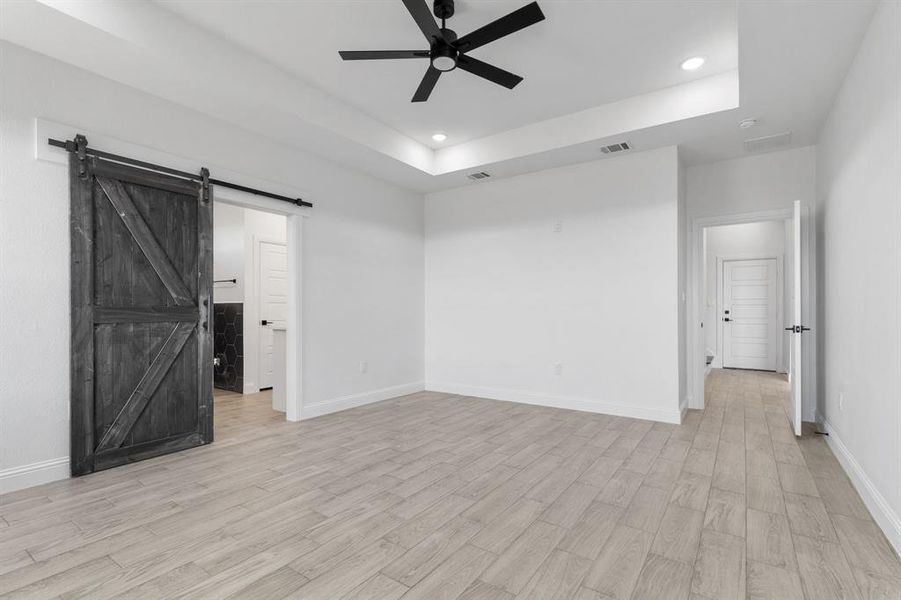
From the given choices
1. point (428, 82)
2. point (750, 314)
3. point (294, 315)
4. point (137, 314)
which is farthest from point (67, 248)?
point (750, 314)

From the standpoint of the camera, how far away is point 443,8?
2688 millimetres

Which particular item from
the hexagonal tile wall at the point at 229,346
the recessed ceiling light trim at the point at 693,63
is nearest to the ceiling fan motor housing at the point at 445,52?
the recessed ceiling light trim at the point at 693,63

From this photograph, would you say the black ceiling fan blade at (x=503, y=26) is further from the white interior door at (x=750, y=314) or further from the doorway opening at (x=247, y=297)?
the white interior door at (x=750, y=314)

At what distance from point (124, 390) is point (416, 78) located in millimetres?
3289

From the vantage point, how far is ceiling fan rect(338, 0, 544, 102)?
2398 millimetres

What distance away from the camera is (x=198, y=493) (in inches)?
105

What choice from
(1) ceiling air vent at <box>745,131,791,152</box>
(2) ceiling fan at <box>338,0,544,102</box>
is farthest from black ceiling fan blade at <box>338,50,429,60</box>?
(1) ceiling air vent at <box>745,131,791,152</box>

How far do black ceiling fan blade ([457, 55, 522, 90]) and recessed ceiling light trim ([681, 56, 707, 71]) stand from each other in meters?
1.46

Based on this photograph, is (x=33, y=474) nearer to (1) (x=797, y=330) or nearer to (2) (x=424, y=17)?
(2) (x=424, y=17)

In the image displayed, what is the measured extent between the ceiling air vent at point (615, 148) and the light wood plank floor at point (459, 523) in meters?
2.76

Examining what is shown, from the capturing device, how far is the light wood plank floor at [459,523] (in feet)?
5.85

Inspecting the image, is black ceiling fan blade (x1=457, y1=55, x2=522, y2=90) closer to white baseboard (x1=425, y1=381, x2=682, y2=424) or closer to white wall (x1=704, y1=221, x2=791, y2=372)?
white baseboard (x1=425, y1=381, x2=682, y2=424)

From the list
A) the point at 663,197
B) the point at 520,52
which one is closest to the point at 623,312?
the point at 663,197

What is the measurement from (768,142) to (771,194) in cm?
61
